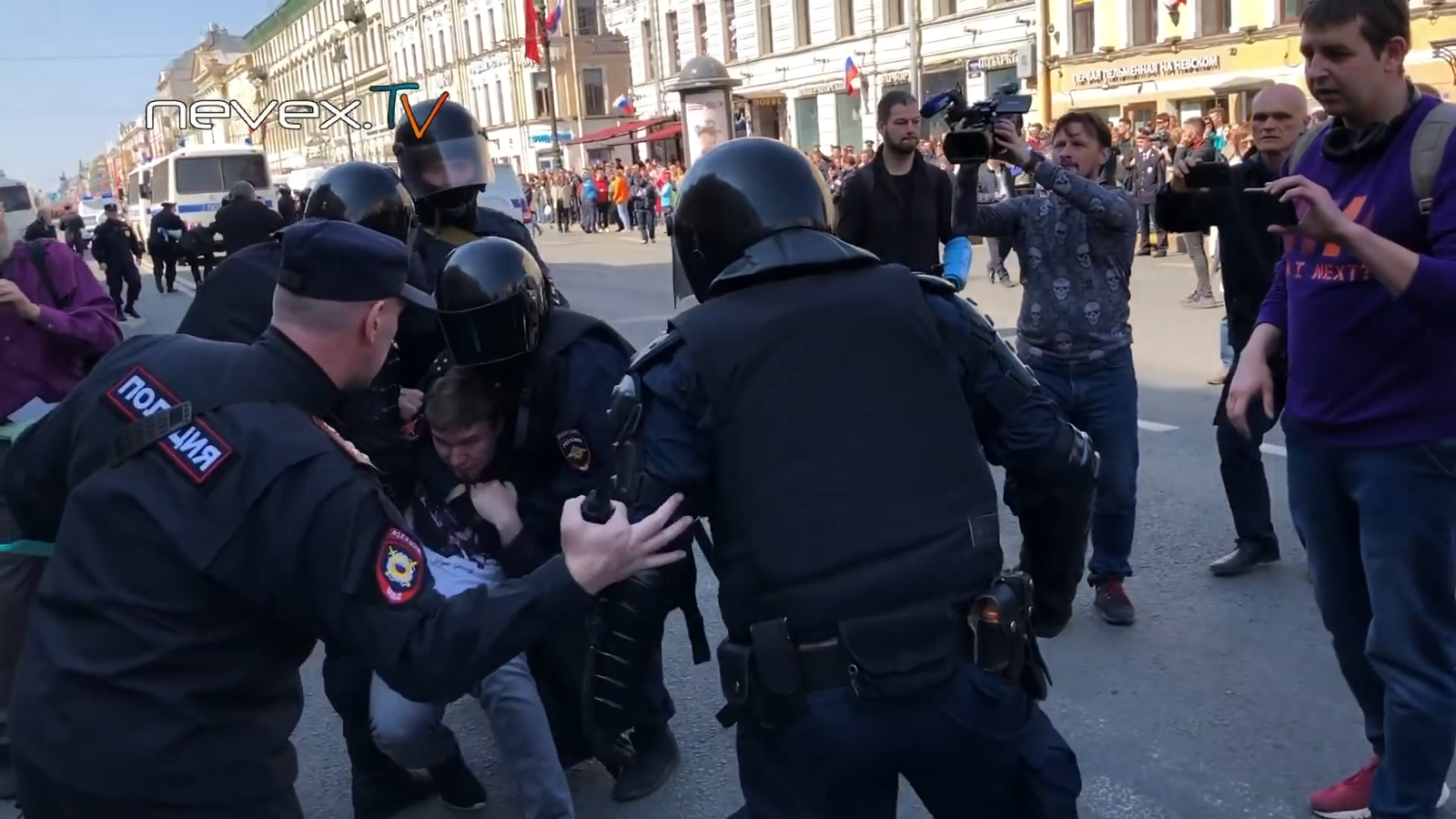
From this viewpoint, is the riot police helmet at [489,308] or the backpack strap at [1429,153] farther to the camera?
the riot police helmet at [489,308]

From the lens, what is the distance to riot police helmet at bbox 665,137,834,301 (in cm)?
192

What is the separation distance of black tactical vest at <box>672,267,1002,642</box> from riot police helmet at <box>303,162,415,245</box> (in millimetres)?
2016

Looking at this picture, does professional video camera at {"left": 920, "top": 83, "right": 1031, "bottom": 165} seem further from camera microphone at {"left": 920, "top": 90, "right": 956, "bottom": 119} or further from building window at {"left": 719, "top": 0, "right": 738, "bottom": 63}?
building window at {"left": 719, "top": 0, "right": 738, "bottom": 63}

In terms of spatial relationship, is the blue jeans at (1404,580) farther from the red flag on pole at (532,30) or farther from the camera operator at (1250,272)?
the red flag on pole at (532,30)

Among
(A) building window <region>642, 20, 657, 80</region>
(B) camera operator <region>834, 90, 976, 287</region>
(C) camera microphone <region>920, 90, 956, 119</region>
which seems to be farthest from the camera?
(A) building window <region>642, 20, 657, 80</region>

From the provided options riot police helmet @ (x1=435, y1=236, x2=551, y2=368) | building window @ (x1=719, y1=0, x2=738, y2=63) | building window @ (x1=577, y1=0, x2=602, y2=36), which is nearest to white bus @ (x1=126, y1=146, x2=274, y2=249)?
building window @ (x1=719, y1=0, x2=738, y2=63)

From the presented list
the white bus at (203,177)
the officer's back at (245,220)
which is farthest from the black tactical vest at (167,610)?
the white bus at (203,177)

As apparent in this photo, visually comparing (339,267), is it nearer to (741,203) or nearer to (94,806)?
(741,203)

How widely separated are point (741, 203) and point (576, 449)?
3.61 feet

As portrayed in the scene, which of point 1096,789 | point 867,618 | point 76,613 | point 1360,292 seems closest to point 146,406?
point 76,613

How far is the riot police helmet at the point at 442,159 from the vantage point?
390 cm

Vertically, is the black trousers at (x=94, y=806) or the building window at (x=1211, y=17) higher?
the building window at (x=1211, y=17)

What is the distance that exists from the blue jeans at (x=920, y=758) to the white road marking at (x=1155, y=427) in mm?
5165

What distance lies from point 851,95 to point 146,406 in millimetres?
33689
